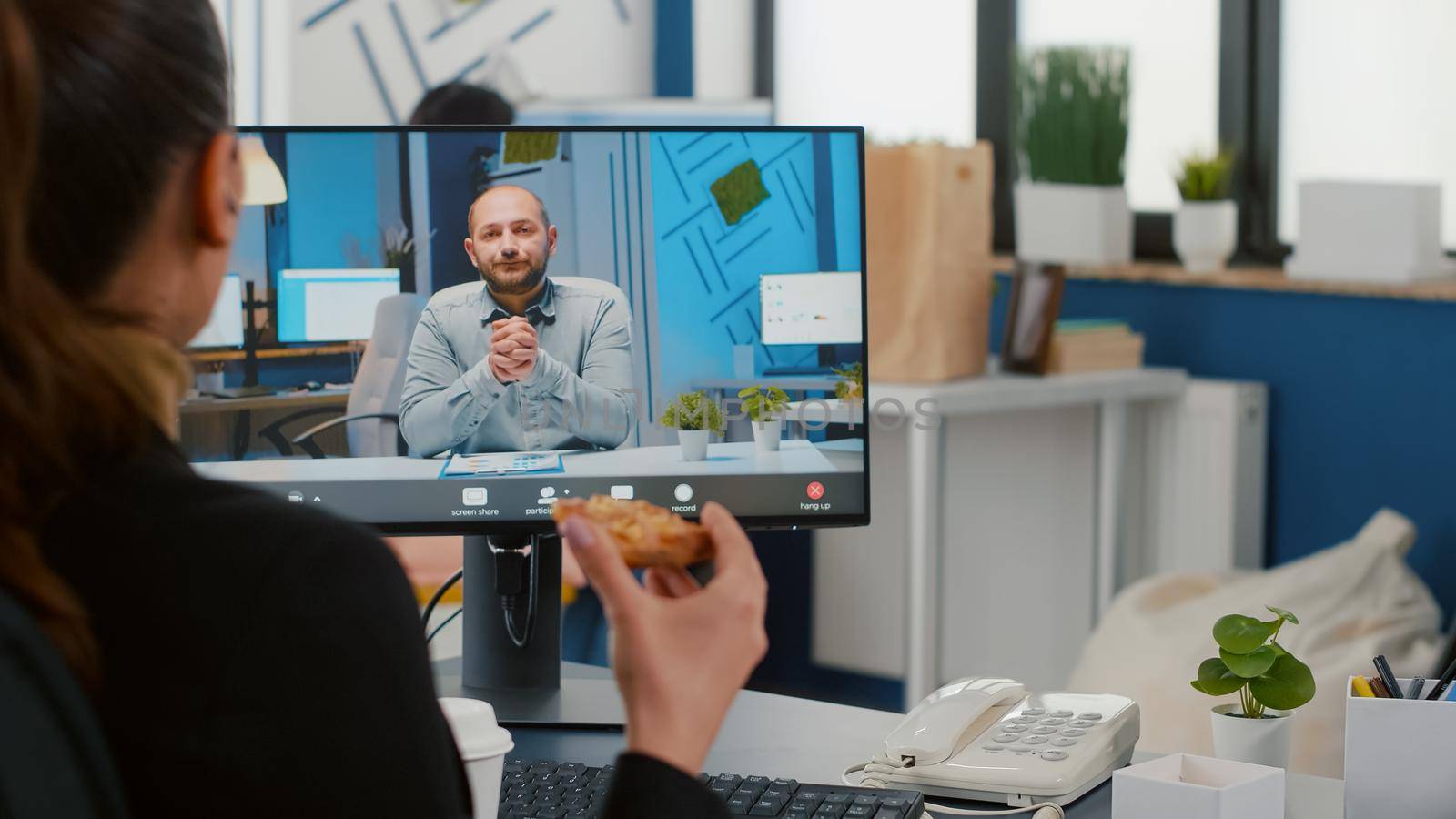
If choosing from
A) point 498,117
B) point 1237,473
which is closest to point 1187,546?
point 1237,473

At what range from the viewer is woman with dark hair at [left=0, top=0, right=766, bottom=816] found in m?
0.57

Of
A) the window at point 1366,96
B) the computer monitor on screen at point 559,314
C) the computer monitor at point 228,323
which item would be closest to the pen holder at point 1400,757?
the computer monitor on screen at point 559,314

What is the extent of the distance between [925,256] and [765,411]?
1.52m

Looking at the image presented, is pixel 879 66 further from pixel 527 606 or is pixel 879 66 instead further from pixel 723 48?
pixel 527 606

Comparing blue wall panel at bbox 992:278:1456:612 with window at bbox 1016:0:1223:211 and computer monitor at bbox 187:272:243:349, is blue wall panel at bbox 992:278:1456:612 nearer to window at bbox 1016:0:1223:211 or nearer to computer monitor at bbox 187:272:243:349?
window at bbox 1016:0:1223:211

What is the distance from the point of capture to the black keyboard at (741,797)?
1.00 metres

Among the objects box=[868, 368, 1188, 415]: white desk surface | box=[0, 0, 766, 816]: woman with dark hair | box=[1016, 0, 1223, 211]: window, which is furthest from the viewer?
box=[1016, 0, 1223, 211]: window

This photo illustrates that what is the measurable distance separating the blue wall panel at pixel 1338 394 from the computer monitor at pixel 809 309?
1778mm

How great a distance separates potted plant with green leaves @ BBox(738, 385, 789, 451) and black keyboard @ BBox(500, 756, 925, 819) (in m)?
0.29

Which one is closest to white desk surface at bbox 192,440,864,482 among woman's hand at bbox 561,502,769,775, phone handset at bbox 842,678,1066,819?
phone handset at bbox 842,678,1066,819

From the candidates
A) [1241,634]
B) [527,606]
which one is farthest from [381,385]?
[1241,634]

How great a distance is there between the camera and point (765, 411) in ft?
4.20

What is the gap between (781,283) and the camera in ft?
4.20

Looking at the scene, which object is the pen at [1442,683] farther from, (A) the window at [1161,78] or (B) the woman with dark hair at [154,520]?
(A) the window at [1161,78]
